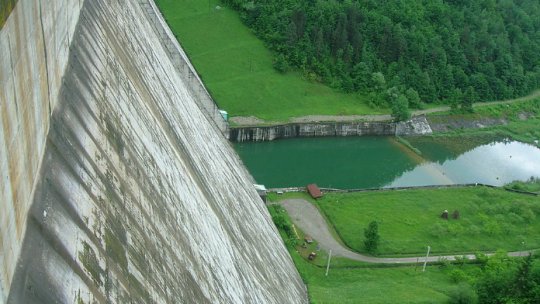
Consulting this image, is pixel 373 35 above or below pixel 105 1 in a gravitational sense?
below

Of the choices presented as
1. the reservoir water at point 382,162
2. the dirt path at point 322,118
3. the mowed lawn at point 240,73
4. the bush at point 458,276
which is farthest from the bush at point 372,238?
the mowed lawn at point 240,73

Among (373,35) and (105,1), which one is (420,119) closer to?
(373,35)

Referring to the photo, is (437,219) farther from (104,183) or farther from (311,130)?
(104,183)

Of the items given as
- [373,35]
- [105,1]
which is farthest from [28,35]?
[373,35]

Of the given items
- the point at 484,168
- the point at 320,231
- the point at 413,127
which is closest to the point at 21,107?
the point at 320,231

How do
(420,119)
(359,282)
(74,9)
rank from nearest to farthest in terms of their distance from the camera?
(74,9) → (359,282) → (420,119)

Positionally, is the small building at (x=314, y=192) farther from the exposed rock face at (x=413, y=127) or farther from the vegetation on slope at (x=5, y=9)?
the vegetation on slope at (x=5, y=9)
